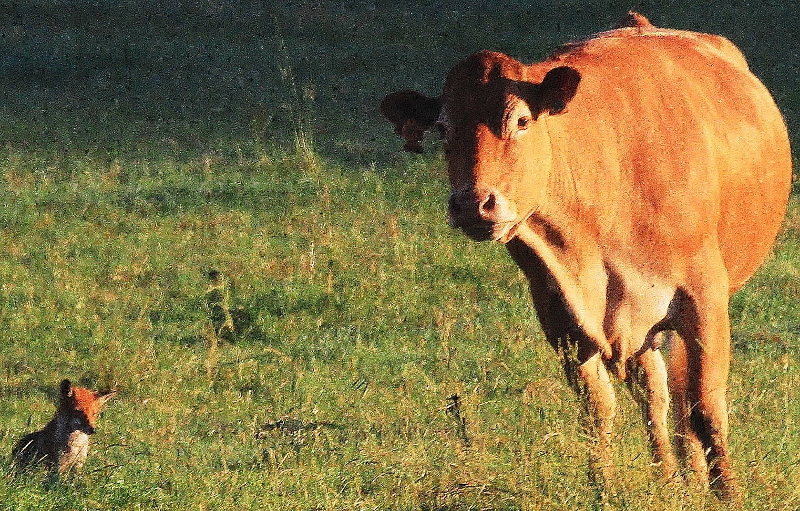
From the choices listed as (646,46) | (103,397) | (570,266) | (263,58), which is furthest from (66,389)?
(263,58)

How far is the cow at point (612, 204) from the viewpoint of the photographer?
20.2 feet

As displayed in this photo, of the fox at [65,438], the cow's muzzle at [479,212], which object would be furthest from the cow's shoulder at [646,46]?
the fox at [65,438]

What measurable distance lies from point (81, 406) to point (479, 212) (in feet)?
9.77

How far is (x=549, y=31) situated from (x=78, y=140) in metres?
8.32

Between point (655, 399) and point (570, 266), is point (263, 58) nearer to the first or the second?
point (655, 399)

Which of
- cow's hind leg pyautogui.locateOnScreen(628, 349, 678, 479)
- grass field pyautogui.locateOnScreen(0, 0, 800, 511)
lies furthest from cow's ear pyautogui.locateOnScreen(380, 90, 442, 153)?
cow's hind leg pyautogui.locateOnScreen(628, 349, 678, 479)

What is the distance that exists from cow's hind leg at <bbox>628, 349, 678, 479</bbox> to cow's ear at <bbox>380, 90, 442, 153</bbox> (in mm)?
1351

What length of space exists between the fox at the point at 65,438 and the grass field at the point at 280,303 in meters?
0.13

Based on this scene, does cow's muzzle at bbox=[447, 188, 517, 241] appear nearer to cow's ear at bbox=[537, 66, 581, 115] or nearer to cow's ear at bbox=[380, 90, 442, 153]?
cow's ear at bbox=[537, 66, 581, 115]

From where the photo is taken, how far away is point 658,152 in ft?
22.2

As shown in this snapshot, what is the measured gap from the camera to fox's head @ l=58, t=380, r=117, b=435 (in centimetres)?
782

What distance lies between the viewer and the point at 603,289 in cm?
676

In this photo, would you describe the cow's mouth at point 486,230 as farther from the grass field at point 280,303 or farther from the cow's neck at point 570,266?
the grass field at point 280,303

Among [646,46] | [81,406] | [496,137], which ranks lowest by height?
[81,406]
